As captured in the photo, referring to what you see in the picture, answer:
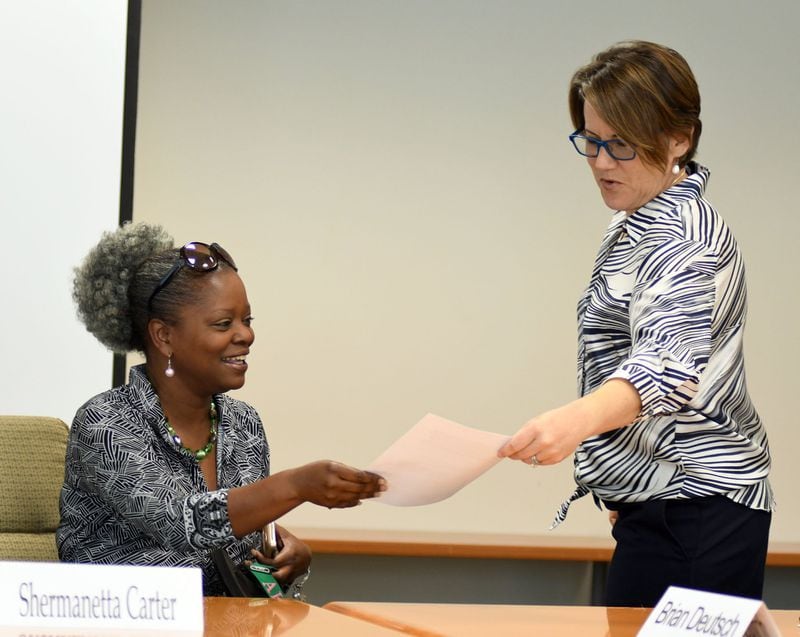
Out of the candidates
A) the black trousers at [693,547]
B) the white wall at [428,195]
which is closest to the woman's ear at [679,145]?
the black trousers at [693,547]

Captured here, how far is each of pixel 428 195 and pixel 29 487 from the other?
2062 mm

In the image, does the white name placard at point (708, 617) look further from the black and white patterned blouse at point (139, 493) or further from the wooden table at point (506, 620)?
the black and white patterned blouse at point (139, 493)

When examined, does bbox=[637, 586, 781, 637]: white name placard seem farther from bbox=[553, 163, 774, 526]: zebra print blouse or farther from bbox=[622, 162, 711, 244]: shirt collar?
bbox=[622, 162, 711, 244]: shirt collar

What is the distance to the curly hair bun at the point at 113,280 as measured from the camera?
2080 millimetres

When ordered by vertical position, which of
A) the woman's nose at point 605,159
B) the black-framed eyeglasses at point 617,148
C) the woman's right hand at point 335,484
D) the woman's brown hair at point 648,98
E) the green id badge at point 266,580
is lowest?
the green id badge at point 266,580

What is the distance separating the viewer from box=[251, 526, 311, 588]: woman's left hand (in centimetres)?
190

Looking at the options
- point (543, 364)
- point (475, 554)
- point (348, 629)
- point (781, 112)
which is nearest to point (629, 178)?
point (348, 629)

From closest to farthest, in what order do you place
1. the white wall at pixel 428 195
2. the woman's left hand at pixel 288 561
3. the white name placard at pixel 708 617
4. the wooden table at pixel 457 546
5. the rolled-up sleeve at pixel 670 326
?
the white name placard at pixel 708 617 → the rolled-up sleeve at pixel 670 326 → the woman's left hand at pixel 288 561 → the wooden table at pixel 457 546 → the white wall at pixel 428 195

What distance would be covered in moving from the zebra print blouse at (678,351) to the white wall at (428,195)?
1965mm

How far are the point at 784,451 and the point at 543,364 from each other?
3.03ft

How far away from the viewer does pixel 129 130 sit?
10.1 ft

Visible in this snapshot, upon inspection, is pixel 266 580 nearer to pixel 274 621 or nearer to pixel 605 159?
pixel 274 621

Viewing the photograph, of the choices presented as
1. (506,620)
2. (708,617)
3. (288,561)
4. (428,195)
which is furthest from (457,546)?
(708,617)

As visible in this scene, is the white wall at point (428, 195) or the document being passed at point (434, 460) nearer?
the document being passed at point (434, 460)
